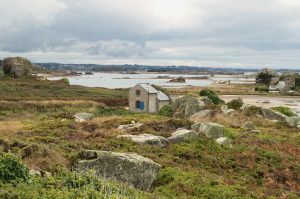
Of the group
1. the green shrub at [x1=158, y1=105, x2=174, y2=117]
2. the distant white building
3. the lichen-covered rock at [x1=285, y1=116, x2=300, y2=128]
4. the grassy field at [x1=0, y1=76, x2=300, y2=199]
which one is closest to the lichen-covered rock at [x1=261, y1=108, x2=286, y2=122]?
the lichen-covered rock at [x1=285, y1=116, x2=300, y2=128]

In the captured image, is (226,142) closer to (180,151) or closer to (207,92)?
(180,151)

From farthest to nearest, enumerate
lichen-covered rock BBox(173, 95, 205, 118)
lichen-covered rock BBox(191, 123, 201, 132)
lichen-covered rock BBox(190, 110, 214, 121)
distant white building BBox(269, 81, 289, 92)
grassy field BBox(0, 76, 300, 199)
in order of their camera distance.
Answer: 1. distant white building BBox(269, 81, 289, 92)
2. lichen-covered rock BBox(173, 95, 205, 118)
3. lichen-covered rock BBox(190, 110, 214, 121)
4. lichen-covered rock BBox(191, 123, 201, 132)
5. grassy field BBox(0, 76, 300, 199)

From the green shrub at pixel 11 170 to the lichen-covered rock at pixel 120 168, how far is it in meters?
3.53

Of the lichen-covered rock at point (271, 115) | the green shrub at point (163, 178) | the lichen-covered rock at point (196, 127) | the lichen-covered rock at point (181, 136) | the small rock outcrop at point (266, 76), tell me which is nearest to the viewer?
the green shrub at point (163, 178)

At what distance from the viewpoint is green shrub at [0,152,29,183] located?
11125mm

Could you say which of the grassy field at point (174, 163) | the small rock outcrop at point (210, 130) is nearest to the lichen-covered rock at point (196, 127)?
the small rock outcrop at point (210, 130)

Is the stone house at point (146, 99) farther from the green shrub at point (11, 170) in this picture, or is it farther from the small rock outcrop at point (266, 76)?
the small rock outcrop at point (266, 76)

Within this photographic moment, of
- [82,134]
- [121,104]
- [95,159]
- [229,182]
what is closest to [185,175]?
[229,182]

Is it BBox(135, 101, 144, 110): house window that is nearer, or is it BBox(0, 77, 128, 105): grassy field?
BBox(135, 101, 144, 110): house window

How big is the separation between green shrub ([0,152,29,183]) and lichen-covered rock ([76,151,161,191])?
353cm

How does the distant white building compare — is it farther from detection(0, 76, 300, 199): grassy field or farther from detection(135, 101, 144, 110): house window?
detection(0, 76, 300, 199): grassy field

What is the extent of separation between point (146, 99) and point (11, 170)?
A: 43449mm

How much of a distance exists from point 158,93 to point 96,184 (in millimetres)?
44792

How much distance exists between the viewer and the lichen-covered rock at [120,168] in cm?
1493
